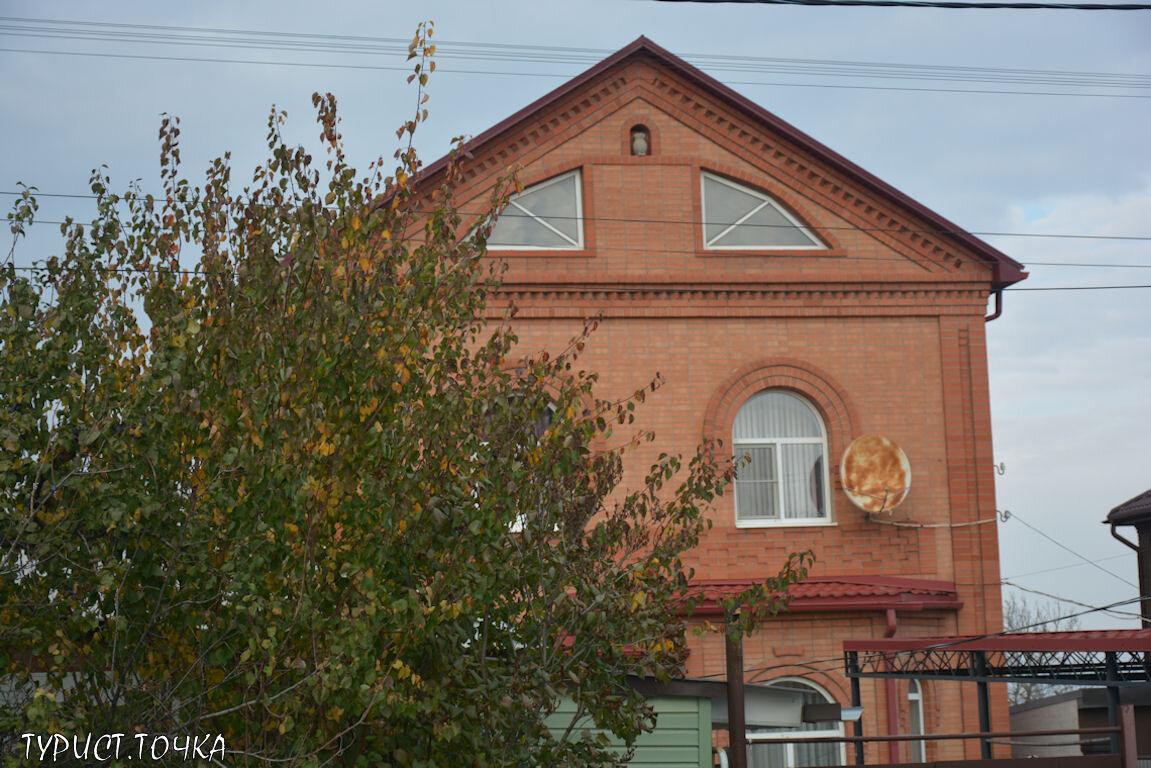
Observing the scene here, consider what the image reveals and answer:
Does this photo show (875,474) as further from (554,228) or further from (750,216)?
(554,228)

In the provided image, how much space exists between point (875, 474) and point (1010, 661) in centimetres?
302

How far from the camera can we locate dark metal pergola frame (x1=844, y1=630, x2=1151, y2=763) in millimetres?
13047

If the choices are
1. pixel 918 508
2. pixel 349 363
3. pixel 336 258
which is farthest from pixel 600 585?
pixel 918 508

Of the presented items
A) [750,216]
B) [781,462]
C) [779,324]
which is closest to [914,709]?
[781,462]

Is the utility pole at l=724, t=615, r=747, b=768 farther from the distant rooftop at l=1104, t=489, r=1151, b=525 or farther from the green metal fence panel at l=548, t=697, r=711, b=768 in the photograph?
the distant rooftop at l=1104, t=489, r=1151, b=525

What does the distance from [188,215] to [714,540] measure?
11.0 metres

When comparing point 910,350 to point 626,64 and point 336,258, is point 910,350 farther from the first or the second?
point 336,258

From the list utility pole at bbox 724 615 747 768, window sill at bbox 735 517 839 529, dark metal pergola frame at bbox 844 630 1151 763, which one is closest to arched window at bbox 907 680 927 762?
dark metal pergola frame at bbox 844 630 1151 763

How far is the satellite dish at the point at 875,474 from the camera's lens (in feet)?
55.5

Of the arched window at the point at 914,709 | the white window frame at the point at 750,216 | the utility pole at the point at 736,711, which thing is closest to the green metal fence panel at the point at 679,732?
the utility pole at the point at 736,711

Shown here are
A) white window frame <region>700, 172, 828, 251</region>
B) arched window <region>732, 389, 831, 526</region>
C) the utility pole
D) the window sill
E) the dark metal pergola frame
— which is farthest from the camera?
white window frame <region>700, 172, 828, 251</region>

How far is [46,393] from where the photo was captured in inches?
261

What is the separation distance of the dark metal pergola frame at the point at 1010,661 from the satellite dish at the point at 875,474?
209 centimetres

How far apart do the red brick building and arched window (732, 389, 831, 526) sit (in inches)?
1.1
